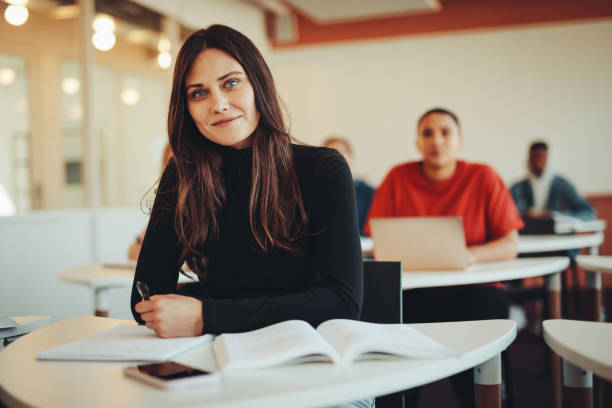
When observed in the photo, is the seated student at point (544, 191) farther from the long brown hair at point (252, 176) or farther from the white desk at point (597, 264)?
the long brown hair at point (252, 176)

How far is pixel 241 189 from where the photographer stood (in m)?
1.52

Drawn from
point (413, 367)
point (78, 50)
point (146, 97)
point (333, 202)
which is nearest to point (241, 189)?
point (333, 202)

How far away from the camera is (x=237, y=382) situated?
870mm

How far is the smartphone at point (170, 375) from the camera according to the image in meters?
0.85

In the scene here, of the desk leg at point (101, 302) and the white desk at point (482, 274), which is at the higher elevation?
the white desk at point (482, 274)

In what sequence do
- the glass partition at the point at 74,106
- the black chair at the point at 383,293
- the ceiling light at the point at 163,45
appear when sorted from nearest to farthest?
1. the black chair at the point at 383,293
2. the glass partition at the point at 74,106
3. the ceiling light at the point at 163,45

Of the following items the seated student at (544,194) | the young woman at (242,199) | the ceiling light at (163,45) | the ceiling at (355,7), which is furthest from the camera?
the ceiling at (355,7)

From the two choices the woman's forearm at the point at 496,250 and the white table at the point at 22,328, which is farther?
the woman's forearm at the point at 496,250

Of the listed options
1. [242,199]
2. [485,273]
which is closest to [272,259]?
[242,199]

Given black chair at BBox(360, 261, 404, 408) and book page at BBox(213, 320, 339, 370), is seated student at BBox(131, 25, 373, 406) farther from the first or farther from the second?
book page at BBox(213, 320, 339, 370)

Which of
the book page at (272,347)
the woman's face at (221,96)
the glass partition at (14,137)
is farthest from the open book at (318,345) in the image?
the glass partition at (14,137)

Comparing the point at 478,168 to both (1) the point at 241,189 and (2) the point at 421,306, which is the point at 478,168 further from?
(1) the point at 241,189

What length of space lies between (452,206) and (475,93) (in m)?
4.80

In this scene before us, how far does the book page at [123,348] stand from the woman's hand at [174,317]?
18 mm
